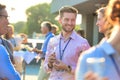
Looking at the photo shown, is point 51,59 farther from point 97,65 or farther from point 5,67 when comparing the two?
point 97,65

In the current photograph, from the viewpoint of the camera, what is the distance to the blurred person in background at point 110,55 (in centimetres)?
238

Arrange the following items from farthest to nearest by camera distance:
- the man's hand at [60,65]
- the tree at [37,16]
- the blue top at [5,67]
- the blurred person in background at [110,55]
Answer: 1. the tree at [37,16]
2. the man's hand at [60,65]
3. the blue top at [5,67]
4. the blurred person in background at [110,55]

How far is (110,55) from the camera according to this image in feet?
7.95

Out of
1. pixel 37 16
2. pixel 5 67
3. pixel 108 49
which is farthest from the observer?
pixel 37 16

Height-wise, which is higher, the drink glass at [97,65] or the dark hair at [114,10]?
the dark hair at [114,10]

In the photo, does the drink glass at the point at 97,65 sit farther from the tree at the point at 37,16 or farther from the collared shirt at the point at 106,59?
the tree at the point at 37,16

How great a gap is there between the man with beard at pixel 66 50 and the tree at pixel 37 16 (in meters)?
80.5

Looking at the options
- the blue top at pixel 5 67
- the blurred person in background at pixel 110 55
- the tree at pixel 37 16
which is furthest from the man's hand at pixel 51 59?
the tree at pixel 37 16

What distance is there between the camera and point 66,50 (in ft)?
19.6

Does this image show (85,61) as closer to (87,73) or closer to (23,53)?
(87,73)

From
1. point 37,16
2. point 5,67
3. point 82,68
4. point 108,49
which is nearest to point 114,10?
point 108,49

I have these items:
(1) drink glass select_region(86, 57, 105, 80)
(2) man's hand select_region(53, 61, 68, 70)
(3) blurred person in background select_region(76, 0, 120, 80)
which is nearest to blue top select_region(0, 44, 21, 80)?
(2) man's hand select_region(53, 61, 68, 70)

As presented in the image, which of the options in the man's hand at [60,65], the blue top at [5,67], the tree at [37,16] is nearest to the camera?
the blue top at [5,67]

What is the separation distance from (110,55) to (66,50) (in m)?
3.55
